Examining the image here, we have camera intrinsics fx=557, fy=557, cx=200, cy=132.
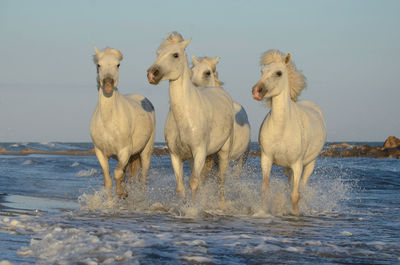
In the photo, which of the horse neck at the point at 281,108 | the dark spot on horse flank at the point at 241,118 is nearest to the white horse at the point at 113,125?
the dark spot on horse flank at the point at 241,118

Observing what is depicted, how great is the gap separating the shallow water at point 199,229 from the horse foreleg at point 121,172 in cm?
15

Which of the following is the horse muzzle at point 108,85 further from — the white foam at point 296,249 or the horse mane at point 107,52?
the white foam at point 296,249

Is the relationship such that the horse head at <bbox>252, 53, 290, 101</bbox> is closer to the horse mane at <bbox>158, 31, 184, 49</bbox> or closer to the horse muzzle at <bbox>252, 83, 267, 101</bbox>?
the horse muzzle at <bbox>252, 83, 267, 101</bbox>

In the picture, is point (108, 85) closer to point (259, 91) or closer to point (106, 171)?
point (106, 171)

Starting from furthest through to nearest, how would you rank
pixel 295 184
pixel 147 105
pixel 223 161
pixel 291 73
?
pixel 147 105 → pixel 223 161 → pixel 291 73 → pixel 295 184

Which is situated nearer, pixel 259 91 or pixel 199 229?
pixel 199 229

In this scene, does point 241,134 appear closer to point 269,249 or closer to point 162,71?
point 162,71

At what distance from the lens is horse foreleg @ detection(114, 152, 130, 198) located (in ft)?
28.4

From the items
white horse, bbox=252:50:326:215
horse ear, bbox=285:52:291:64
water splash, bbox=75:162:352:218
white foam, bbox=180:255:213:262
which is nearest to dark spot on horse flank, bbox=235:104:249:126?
water splash, bbox=75:162:352:218

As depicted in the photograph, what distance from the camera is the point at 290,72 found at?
8.28 m

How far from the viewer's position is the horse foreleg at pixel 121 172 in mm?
8664

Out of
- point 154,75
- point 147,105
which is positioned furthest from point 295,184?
point 147,105

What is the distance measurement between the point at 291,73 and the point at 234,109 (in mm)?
2065

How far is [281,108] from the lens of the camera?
26.1ft
